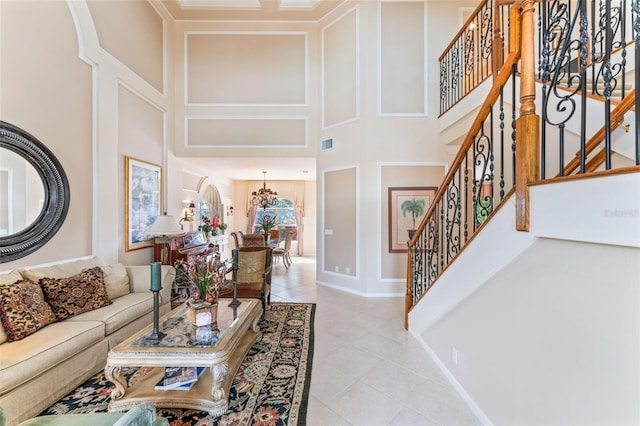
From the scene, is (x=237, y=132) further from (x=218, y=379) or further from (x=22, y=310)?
(x=218, y=379)

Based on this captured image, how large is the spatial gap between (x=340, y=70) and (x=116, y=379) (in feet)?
17.6

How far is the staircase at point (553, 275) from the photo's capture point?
94cm

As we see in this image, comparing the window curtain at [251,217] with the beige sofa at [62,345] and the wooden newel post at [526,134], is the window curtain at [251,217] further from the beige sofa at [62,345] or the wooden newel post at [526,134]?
the wooden newel post at [526,134]

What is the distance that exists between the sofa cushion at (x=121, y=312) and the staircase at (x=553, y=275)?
3120mm

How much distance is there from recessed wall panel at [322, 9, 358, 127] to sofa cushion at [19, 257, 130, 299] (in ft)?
13.6

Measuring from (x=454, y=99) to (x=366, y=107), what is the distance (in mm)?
1437

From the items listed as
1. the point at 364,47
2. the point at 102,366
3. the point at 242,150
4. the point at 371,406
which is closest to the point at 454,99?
the point at 364,47

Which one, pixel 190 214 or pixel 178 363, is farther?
pixel 190 214

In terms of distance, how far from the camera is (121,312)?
2559mm

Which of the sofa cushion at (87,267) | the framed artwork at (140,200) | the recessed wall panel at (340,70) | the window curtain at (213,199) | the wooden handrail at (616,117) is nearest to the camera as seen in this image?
the wooden handrail at (616,117)

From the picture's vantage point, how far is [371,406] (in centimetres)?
195

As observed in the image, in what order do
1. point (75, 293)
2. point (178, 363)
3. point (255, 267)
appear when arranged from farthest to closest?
point (255, 267) < point (75, 293) < point (178, 363)

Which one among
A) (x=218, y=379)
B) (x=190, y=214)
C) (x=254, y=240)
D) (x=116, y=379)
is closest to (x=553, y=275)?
(x=218, y=379)

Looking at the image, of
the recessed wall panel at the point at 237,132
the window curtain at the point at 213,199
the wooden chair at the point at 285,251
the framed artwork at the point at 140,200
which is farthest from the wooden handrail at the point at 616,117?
the window curtain at the point at 213,199
